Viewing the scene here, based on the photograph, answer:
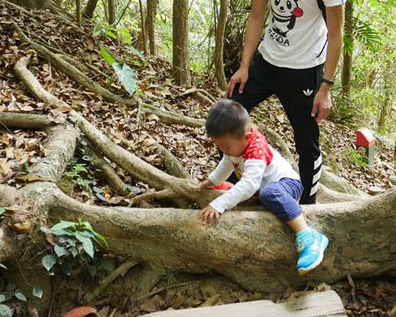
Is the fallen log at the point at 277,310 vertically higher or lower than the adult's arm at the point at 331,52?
lower

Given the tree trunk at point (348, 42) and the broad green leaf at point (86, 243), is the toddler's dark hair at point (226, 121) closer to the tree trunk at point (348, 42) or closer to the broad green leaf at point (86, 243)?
the broad green leaf at point (86, 243)

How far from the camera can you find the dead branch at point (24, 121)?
3.80 m

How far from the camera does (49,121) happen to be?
12.5ft

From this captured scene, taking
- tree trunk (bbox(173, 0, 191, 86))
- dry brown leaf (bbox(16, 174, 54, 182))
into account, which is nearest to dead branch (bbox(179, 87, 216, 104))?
tree trunk (bbox(173, 0, 191, 86))

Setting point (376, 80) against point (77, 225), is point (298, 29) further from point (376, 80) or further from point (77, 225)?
point (376, 80)

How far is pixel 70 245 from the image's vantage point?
2.65 meters

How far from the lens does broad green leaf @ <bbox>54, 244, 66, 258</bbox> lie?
101 inches

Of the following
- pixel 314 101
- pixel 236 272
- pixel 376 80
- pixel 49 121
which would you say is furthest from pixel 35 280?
pixel 376 80

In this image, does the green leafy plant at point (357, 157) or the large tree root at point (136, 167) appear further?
the green leafy plant at point (357, 157)

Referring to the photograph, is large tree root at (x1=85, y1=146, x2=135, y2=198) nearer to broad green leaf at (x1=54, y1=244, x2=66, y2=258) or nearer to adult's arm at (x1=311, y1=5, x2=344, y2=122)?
broad green leaf at (x1=54, y1=244, x2=66, y2=258)

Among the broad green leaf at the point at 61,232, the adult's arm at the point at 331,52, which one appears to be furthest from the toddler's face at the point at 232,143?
the broad green leaf at the point at 61,232

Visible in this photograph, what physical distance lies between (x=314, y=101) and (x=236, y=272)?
49.7 inches

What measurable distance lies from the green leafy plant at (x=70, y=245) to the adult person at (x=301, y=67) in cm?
147

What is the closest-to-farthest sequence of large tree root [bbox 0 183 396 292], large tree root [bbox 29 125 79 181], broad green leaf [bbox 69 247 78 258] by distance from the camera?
broad green leaf [bbox 69 247 78 258] < large tree root [bbox 0 183 396 292] < large tree root [bbox 29 125 79 181]
